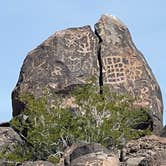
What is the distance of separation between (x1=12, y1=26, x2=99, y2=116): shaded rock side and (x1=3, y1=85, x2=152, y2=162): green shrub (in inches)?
41.9

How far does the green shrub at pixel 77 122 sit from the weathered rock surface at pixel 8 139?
45 centimetres

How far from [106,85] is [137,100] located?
1.38m

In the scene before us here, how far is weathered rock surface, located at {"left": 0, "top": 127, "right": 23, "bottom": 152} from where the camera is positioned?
27450 mm

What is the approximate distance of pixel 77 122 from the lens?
25.8m

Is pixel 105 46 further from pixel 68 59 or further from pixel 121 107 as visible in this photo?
Result: pixel 121 107

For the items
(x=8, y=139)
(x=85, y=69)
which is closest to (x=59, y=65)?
(x=85, y=69)

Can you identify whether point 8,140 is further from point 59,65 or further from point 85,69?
point 85,69

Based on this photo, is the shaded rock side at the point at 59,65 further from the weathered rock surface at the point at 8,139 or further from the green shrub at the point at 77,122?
the weathered rock surface at the point at 8,139

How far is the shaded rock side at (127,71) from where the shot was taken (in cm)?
2962

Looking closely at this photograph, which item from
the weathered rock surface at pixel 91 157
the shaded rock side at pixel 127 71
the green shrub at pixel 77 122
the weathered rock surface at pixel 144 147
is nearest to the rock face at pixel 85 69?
the shaded rock side at pixel 127 71

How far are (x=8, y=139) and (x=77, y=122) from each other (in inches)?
142

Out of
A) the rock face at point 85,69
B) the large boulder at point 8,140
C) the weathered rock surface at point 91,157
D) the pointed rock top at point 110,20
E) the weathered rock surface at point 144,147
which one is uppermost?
the pointed rock top at point 110,20

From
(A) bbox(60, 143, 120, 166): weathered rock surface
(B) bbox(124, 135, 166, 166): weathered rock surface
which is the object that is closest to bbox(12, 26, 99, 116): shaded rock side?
(B) bbox(124, 135, 166, 166): weathered rock surface

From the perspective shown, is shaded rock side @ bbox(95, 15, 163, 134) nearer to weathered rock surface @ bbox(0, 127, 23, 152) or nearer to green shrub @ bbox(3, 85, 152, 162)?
green shrub @ bbox(3, 85, 152, 162)
